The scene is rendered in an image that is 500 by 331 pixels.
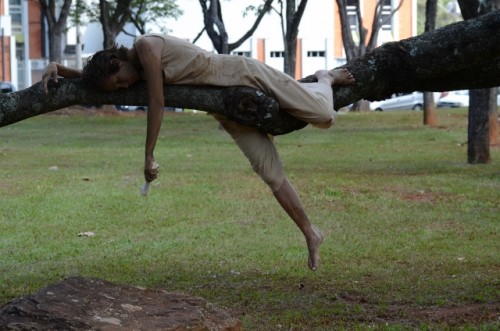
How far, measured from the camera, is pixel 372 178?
48.2ft

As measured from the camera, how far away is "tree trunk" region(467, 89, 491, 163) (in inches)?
633

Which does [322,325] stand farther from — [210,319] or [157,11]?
[157,11]

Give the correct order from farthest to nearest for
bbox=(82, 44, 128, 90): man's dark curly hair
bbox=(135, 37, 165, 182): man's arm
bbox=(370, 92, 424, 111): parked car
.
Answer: bbox=(370, 92, 424, 111): parked car < bbox=(82, 44, 128, 90): man's dark curly hair < bbox=(135, 37, 165, 182): man's arm

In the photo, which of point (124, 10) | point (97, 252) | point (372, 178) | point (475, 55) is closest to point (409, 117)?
point (124, 10)

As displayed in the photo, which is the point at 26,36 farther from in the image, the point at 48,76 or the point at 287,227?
the point at 48,76

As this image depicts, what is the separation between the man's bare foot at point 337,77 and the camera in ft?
22.9

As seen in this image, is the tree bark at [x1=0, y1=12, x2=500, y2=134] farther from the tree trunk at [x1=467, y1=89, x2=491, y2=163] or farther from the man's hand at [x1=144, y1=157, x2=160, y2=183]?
the tree trunk at [x1=467, y1=89, x2=491, y2=163]

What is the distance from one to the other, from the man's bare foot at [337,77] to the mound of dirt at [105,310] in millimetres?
1876

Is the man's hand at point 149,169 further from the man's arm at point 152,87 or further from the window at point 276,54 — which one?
the window at point 276,54

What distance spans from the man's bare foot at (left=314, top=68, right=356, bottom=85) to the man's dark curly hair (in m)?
1.37

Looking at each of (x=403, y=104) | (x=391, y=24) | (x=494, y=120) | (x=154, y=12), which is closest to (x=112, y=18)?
(x=154, y=12)

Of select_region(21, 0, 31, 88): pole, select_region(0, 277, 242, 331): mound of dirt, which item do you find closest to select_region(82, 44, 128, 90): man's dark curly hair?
select_region(0, 277, 242, 331): mound of dirt

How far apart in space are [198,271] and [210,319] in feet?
9.34

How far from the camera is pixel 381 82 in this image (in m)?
7.11
